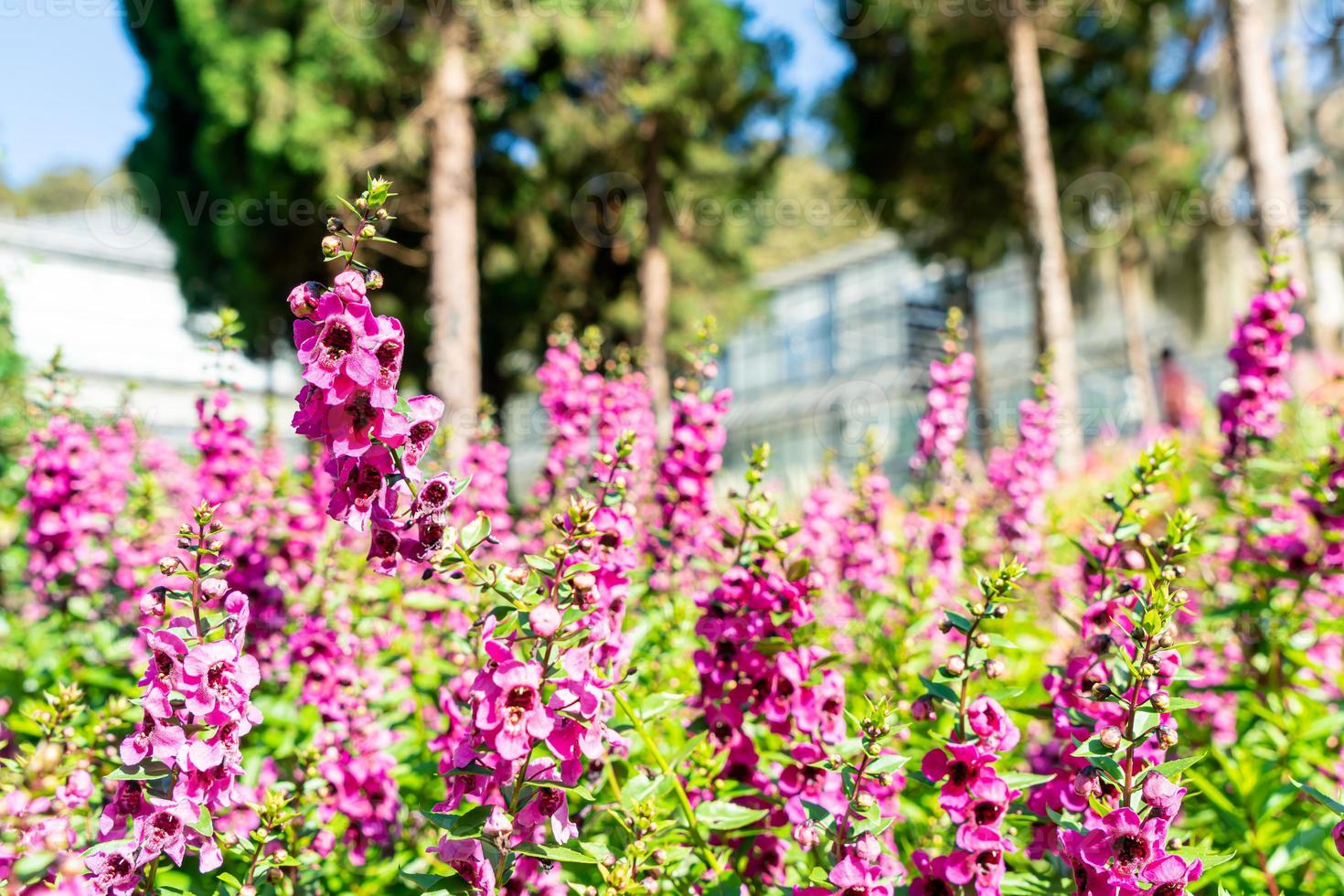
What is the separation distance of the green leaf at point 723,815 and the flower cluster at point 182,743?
0.74 meters

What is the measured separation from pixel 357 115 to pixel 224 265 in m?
4.30

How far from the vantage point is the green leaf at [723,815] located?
1.71 metres

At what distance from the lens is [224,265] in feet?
49.2

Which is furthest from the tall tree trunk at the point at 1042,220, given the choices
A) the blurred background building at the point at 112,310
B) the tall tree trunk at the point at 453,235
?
the blurred background building at the point at 112,310

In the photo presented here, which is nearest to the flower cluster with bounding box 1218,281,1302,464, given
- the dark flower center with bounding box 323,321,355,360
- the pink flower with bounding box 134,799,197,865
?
the dark flower center with bounding box 323,321,355,360

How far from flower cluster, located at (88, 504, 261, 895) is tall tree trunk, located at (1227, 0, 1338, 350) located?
8602mm

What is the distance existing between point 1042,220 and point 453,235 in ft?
19.3

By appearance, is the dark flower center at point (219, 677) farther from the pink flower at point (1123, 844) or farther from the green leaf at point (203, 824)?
the pink flower at point (1123, 844)

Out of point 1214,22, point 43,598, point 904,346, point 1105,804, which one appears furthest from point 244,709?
point 904,346

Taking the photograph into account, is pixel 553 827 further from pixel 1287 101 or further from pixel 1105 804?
pixel 1287 101

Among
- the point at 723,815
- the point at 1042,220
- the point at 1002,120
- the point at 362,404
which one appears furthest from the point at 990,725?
the point at 1002,120

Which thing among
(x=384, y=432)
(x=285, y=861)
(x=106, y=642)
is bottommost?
(x=285, y=861)

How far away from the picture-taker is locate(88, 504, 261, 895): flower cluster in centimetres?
141

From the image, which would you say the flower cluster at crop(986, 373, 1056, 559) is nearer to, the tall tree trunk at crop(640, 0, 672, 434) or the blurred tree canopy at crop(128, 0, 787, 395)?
the blurred tree canopy at crop(128, 0, 787, 395)
